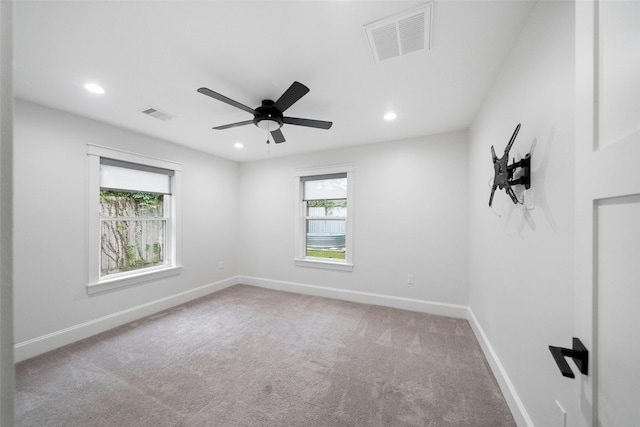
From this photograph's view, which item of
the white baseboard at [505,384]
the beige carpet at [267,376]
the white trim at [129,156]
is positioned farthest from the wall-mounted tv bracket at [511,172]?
the white trim at [129,156]

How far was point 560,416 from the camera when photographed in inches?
45.1

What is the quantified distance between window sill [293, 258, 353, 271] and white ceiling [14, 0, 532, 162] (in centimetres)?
229

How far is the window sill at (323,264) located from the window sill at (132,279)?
1954 millimetres

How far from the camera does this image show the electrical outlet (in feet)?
3.65

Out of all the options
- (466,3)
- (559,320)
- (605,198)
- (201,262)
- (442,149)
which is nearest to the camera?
(605,198)

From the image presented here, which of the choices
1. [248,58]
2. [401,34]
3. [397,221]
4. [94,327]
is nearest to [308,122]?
[248,58]

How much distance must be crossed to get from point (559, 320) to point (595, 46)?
118 centimetres

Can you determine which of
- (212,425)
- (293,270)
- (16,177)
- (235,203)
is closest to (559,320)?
(212,425)

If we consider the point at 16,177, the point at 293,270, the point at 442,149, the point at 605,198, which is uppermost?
the point at 442,149

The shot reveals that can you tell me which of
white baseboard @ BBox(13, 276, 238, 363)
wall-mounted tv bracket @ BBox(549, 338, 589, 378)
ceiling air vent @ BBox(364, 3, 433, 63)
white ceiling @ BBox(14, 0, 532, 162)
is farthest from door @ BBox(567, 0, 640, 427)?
white baseboard @ BBox(13, 276, 238, 363)

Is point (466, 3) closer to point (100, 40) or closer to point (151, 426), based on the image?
point (100, 40)

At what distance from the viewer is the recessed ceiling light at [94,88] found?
2.12m

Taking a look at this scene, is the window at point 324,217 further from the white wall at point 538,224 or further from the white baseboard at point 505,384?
the white wall at point 538,224

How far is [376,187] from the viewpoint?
3746 millimetres
